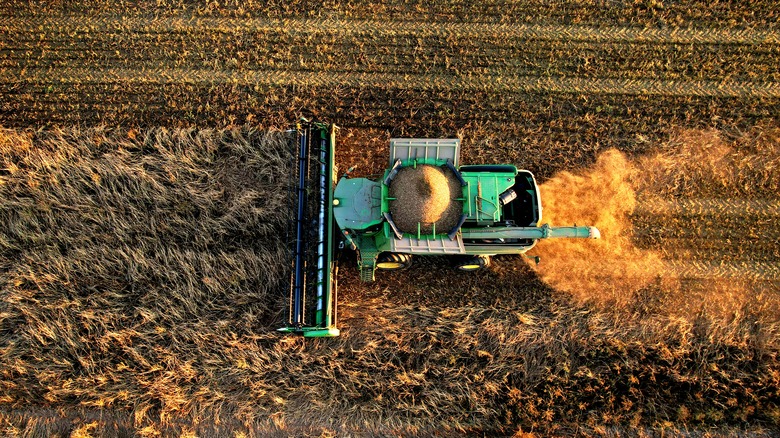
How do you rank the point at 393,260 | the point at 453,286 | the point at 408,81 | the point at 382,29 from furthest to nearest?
1. the point at 382,29
2. the point at 408,81
3. the point at 453,286
4. the point at 393,260

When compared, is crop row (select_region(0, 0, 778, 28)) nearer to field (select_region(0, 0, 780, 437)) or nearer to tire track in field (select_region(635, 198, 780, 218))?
field (select_region(0, 0, 780, 437))

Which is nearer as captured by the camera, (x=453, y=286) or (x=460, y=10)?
(x=453, y=286)

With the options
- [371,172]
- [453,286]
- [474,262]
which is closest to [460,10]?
[371,172]

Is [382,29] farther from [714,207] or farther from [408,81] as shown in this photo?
[714,207]

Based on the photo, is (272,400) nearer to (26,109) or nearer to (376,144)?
(376,144)

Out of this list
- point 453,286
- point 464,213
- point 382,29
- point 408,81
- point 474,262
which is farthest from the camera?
point 382,29

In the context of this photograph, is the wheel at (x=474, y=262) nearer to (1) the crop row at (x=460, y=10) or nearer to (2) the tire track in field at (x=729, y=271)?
(2) the tire track in field at (x=729, y=271)
